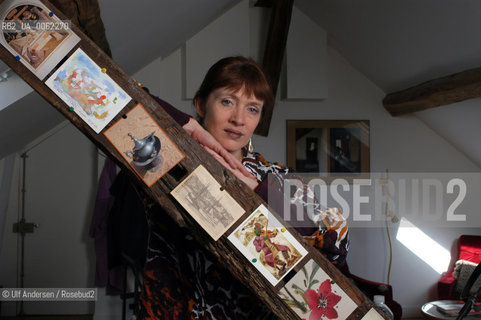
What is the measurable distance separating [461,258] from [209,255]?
411 centimetres

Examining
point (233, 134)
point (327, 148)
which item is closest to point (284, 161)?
point (327, 148)

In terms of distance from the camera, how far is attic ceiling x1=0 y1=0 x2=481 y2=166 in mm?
2629

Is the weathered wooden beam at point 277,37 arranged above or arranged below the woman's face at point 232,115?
above

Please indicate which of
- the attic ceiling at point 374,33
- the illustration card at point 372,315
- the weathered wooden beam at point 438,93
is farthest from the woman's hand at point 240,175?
the weathered wooden beam at point 438,93

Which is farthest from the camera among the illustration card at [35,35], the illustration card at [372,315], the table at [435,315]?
the table at [435,315]

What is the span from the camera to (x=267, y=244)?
2.99ft

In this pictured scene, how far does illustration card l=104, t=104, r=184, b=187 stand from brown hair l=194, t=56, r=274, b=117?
0.37 meters

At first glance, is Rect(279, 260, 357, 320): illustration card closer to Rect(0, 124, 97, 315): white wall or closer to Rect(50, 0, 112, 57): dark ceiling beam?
Rect(50, 0, 112, 57): dark ceiling beam

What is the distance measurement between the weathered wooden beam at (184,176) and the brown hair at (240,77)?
1.10 ft

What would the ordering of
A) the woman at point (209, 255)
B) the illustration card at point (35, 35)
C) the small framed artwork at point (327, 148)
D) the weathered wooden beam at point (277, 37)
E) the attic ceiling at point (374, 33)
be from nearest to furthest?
the illustration card at point (35, 35)
the woman at point (209, 255)
the attic ceiling at point (374, 33)
the weathered wooden beam at point (277, 37)
the small framed artwork at point (327, 148)

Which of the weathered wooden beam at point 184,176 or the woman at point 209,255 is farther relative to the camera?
the woman at point 209,255

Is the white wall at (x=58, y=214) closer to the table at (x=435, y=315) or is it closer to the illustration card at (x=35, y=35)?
the table at (x=435, y=315)

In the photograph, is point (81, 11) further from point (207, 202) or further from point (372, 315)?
point (372, 315)

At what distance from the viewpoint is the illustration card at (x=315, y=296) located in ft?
3.03
